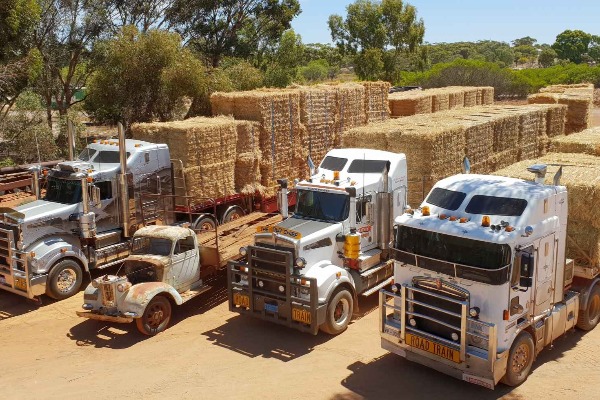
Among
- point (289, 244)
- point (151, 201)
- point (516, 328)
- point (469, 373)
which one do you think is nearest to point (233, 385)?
point (289, 244)

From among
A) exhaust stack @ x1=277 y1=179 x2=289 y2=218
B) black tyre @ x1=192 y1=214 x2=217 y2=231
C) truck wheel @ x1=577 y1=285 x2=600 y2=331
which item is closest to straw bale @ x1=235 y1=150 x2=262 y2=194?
black tyre @ x1=192 y1=214 x2=217 y2=231

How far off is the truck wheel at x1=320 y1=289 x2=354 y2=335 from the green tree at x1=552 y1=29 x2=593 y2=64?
11606 cm

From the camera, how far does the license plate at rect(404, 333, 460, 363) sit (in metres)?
10.2

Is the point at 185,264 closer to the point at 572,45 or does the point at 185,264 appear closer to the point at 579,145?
the point at 579,145

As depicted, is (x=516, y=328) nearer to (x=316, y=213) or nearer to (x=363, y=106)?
(x=316, y=213)

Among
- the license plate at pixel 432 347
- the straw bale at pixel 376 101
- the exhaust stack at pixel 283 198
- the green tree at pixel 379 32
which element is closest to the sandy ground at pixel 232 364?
the license plate at pixel 432 347

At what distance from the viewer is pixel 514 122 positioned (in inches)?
884

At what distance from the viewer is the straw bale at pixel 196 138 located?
60.4ft

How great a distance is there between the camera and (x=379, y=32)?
164 ft

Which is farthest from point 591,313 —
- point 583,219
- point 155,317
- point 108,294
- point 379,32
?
point 379,32

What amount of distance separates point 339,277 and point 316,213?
1.67 meters

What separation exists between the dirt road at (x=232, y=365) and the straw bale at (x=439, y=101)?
48.5 feet

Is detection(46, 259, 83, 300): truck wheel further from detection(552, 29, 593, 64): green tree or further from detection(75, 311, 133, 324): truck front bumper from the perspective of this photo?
detection(552, 29, 593, 64): green tree

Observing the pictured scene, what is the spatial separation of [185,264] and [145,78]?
51.0 ft
